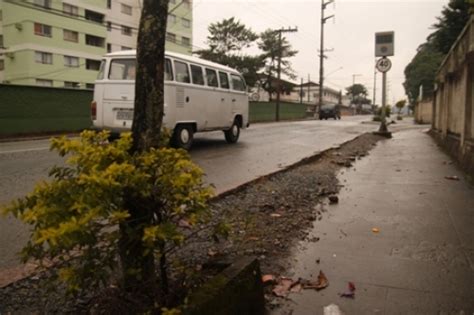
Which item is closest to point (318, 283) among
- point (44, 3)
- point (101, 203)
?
point (101, 203)

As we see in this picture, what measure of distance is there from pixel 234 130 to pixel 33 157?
621 cm

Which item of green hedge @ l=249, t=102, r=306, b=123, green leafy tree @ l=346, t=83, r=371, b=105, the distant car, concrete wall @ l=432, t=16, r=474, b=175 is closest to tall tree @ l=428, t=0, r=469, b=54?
the distant car

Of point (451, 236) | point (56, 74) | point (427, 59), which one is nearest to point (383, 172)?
point (451, 236)

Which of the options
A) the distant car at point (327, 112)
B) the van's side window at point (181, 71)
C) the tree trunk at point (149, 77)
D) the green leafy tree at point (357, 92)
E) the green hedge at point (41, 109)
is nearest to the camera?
the tree trunk at point (149, 77)

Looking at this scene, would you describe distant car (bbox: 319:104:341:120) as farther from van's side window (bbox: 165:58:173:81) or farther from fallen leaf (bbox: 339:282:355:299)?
fallen leaf (bbox: 339:282:355:299)

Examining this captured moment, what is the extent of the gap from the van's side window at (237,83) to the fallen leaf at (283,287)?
32.8 ft

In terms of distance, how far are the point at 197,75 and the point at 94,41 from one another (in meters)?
36.4

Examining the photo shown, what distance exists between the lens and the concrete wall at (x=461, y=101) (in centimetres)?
741

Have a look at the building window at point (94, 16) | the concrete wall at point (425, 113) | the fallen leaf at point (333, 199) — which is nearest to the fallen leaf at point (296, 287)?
the fallen leaf at point (333, 199)

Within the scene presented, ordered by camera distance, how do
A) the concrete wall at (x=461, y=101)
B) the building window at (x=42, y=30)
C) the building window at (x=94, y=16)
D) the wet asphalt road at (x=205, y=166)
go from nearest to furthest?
the wet asphalt road at (x=205, y=166) < the concrete wall at (x=461, y=101) < the building window at (x=42, y=30) < the building window at (x=94, y=16)

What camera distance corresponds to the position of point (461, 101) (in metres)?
8.41

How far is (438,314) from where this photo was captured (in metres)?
2.65

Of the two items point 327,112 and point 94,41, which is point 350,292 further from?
point 94,41

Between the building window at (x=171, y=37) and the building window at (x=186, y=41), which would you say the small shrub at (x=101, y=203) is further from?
the building window at (x=186, y=41)
